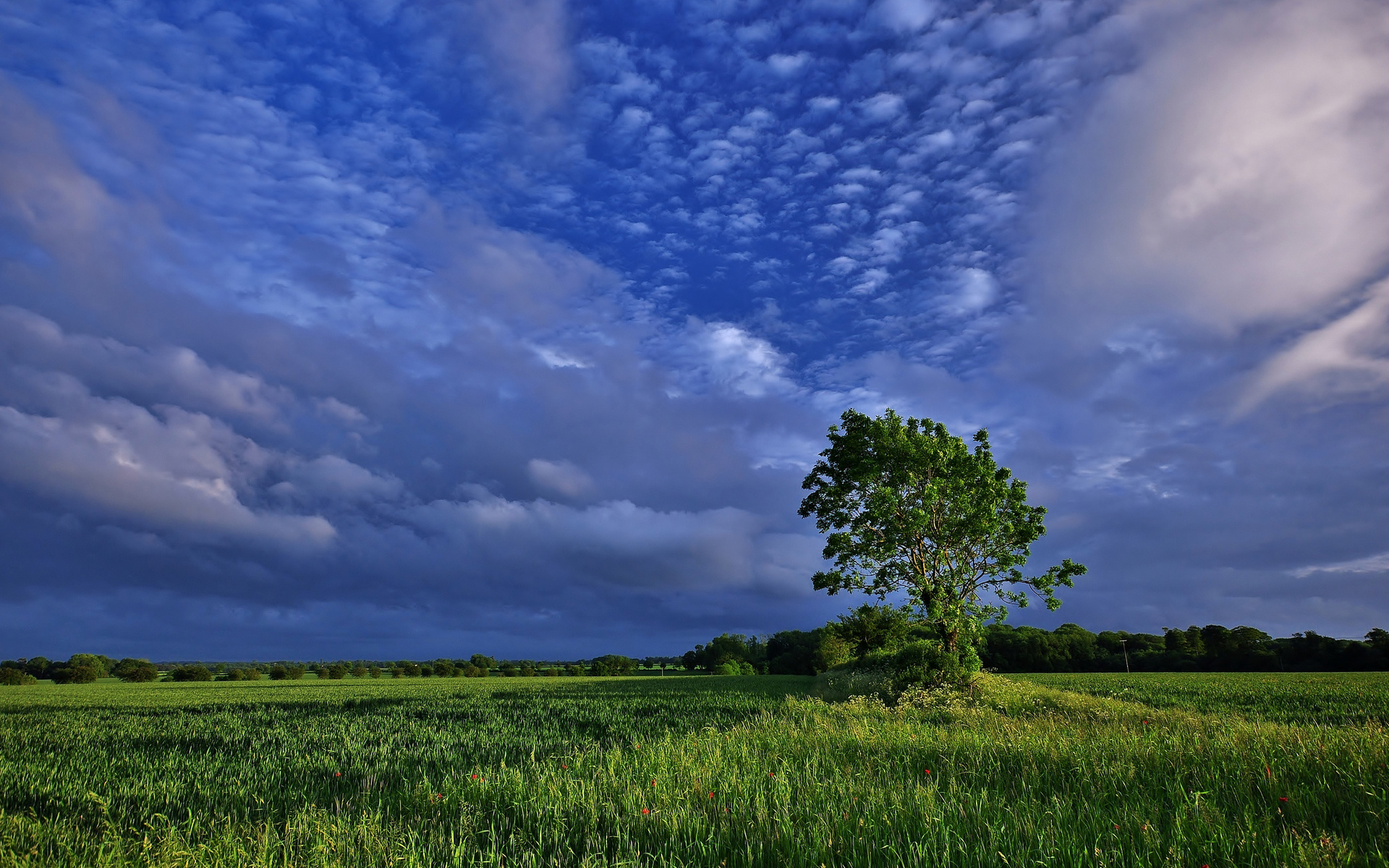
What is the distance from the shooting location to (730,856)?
538cm

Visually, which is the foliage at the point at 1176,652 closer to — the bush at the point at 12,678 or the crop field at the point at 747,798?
the crop field at the point at 747,798

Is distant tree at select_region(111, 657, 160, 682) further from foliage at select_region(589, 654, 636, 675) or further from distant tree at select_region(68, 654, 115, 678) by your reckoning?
foliage at select_region(589, 654, 636, 675)

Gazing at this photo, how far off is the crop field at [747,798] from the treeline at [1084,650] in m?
45.6

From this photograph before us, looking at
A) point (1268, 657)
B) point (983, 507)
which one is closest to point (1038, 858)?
point (983, 507)

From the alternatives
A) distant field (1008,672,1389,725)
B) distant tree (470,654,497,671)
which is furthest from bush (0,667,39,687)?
distant field (1008,672,1389,725)

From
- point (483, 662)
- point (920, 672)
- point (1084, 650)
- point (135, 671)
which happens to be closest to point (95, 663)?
point (135, 671)

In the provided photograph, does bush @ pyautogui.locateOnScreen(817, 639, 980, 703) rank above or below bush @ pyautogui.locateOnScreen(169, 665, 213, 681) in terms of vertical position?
above

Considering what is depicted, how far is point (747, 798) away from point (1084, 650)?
121249 millimetres

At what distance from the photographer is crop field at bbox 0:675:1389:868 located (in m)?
5.37

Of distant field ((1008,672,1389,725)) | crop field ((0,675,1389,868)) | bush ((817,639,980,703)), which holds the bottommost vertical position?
distant field ((1008,672,1389,725))

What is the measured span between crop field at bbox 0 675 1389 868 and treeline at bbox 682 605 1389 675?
150 feet

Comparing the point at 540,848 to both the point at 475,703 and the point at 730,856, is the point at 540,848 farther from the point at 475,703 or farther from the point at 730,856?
the point at 475,703

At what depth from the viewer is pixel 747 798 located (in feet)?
22.5

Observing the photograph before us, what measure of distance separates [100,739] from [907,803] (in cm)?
2460
